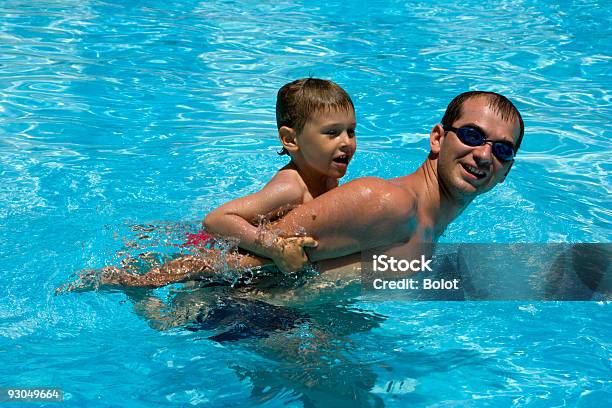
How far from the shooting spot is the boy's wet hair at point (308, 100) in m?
4.16

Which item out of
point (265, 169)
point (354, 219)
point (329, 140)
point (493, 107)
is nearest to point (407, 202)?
point (354, 219)

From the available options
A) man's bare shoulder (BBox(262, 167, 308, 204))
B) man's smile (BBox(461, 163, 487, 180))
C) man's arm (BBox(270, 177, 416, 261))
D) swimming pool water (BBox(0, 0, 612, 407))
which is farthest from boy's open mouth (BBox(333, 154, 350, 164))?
swimming pool water (BBox(0, 0, 612, 407))

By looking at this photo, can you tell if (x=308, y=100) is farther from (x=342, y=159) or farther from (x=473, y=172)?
(x=473, y=172)

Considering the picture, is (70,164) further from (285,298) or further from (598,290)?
(598,290)

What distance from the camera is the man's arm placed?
3.79m

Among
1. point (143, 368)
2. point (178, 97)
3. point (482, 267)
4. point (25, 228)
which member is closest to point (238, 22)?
point (178, 97)

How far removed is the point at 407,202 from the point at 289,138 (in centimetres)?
82

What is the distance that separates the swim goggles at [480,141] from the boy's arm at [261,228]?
87 cm

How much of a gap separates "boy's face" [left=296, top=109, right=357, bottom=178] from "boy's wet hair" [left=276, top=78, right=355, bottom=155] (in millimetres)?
31

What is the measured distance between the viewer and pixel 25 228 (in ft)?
18.8

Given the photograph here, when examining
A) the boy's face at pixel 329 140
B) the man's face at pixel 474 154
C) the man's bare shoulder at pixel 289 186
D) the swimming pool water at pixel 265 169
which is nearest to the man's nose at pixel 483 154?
the man's face at pixel 474 154

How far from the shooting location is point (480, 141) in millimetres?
4043

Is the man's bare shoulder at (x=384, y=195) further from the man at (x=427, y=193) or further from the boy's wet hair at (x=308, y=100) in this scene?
the boy's wet hair at (x=308, y=100)

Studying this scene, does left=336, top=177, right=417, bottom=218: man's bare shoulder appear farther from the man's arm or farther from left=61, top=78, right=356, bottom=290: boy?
left=61, top=78, right=356, bottom=290: boy
